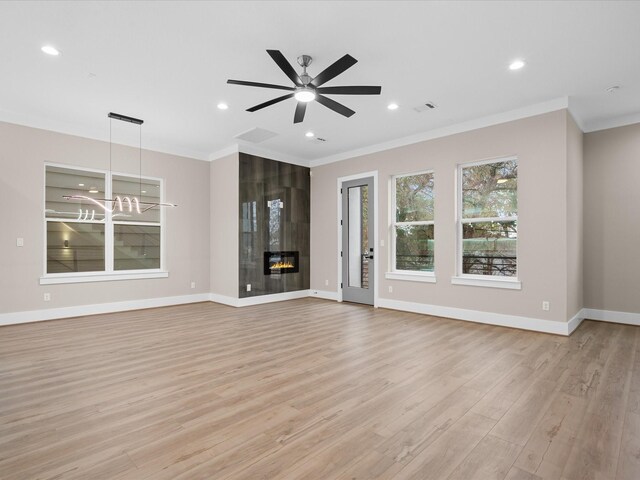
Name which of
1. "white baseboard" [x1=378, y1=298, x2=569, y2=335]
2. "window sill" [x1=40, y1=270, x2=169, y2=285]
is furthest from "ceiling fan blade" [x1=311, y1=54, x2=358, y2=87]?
"window sill" [x1=40, y1=270, x2=169, y2=285]

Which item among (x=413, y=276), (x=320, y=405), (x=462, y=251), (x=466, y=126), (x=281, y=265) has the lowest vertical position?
(x=320, y=405)

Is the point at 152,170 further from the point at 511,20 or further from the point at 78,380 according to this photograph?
the point at 511,20

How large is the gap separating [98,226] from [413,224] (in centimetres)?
579

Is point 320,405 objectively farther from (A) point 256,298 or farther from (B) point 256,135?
(B) point 256,135

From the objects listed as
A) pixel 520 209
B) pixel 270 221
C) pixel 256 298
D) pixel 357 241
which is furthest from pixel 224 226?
pixel 520 209

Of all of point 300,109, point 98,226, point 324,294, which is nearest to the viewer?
point 300,109

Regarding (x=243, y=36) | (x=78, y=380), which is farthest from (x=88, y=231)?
(x=243, y=36)

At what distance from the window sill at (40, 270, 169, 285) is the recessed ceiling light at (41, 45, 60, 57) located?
357cm

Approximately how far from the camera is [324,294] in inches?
297

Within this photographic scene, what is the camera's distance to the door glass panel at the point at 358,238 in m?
6.86

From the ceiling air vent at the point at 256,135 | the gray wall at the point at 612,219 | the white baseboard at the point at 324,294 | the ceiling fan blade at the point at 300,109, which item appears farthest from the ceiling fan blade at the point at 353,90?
the white baseboard at the point at 324,294

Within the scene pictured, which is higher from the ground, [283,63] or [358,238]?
[283,63]

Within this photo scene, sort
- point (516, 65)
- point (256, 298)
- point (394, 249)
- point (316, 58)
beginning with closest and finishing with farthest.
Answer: point (316, 58) → point (516, 65) → point (394, 249) → point (256, 298)

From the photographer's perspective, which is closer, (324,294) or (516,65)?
(516,65)
